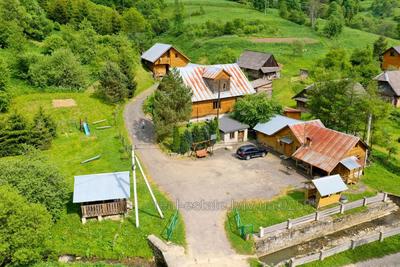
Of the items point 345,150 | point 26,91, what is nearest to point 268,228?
point 345,150

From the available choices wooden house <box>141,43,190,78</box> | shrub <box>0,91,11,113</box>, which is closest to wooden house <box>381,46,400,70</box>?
wooden house <box>141,43,190,78</box>

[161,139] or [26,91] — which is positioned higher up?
[26,91]

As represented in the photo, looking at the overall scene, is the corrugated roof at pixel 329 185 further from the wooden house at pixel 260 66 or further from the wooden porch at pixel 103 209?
the wooden house at pixel 260 66

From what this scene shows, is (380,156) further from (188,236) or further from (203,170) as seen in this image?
(188,236)

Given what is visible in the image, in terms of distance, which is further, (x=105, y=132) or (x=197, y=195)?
(x=105, y=132)

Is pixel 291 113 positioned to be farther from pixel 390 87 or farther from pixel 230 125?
pixel 390 87

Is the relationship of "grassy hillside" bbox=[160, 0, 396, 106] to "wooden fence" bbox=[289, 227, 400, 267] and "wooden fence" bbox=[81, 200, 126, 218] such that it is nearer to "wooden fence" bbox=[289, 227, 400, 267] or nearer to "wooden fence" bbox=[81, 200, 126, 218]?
"wooden fence" bbox=[289, 227, 400, 267]

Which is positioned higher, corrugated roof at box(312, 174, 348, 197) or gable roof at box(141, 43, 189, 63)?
gable roof at box(141, 43, 189, 63)
